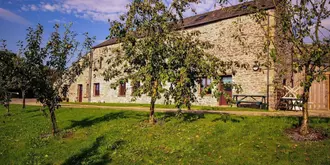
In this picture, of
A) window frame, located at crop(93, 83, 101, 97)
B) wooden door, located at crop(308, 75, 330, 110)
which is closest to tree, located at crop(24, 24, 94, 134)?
wooden door, located at crop(308, 75, 330, 110)

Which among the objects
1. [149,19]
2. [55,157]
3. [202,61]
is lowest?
[55,157]

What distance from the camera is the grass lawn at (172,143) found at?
7184 millimetres

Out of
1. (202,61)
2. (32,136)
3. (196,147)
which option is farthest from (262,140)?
(32,136)

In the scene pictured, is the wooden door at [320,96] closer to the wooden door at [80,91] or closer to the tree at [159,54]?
the tree at [159,54]

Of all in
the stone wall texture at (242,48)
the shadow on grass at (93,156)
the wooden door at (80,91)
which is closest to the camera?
the shadow on grass at (93,156)

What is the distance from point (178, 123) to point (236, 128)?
2471mm

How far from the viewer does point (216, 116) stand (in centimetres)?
1141

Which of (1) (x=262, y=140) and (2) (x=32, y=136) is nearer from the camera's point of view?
(1) (x=262, y=140)

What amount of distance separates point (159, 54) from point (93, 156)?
442 cm

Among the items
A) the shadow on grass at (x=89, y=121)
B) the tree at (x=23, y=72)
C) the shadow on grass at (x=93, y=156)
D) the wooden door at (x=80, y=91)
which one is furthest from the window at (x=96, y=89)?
the shadow on grass at (x=93, y=156)

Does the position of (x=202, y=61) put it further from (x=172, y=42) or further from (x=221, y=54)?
(x=221, y=54)

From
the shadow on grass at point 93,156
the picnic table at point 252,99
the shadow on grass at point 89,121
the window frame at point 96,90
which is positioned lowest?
the shadow on grass at point 93,156

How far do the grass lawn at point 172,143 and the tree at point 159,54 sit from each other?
4.11 ft

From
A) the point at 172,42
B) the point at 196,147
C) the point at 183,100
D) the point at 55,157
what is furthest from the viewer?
the point at 172,42
